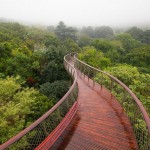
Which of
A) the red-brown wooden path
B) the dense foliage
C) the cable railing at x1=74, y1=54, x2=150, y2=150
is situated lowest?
the dense foliage

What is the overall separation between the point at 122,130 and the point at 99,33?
2991 inches

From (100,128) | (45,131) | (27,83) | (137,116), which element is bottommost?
(27,83)

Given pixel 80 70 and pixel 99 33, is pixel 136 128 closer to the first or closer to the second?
pixel 80 70

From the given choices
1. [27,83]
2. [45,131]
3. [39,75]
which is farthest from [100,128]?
[39,75]

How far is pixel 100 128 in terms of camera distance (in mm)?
6270

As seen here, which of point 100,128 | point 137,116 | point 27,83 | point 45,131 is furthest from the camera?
point 27,83

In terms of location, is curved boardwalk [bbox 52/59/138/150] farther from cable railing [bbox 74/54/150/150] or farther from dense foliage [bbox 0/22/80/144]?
dense foliage [bbox 0/22/80/144]

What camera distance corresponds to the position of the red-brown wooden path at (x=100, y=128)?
5.30m

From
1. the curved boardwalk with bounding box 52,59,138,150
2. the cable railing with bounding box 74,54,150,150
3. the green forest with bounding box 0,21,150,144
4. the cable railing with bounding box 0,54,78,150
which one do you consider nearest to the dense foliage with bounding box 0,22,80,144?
the green forest with bounding box 0,21,150,144

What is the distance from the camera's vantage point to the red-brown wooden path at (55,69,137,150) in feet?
17.4

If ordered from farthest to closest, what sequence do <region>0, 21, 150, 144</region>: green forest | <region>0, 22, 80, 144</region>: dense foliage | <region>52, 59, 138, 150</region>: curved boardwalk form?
Answer: <region>0, 21, 150, 144</region>: green forest, <region>0, 22, 80, 144</region>: dense foliage, <region>52, 59, 138, 150</region>: curved boardwalk

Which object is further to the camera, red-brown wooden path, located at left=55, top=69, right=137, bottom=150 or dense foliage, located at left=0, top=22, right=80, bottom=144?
dense foliage, located at left=0, top=22, right=80, bottom=144

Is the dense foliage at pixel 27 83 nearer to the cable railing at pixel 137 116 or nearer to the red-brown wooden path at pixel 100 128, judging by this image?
the red-brown wooden path at pixel 100 128

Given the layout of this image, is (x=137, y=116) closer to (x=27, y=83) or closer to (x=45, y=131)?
(x=45, y=131)
